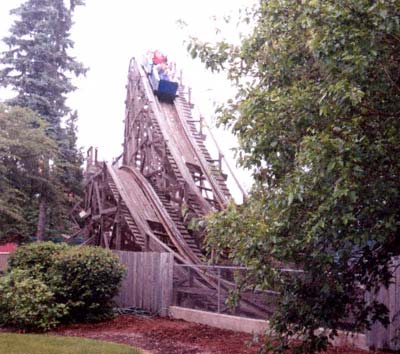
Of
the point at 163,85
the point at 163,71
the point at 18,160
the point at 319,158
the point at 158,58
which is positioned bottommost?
the point at 319,158

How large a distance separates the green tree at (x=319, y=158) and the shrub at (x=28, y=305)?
6950 mm

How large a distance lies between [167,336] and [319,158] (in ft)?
23.9

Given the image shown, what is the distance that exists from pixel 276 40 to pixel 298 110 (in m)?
1.20

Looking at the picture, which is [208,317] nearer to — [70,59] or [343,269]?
[343,269]

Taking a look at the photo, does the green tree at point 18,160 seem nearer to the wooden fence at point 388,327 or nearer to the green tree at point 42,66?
the green tree at point 42,66

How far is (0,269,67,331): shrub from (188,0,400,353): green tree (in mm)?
6950

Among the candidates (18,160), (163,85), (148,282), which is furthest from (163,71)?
(148,282)

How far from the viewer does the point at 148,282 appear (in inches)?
550

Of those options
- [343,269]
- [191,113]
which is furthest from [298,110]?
[191,113]

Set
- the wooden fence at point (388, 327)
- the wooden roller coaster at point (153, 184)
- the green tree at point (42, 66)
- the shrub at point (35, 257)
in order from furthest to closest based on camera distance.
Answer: the green tree at point (42, 66)
the wooden roller coaster at point (153, 184)
the shrub at point (35, 257)
the wooden fence at point (388, 327)

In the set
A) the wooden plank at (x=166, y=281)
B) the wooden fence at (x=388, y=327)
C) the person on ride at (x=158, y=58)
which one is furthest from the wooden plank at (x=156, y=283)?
the person on ride at (x=158, y=58)

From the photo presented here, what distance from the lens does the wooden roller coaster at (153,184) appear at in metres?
17.6

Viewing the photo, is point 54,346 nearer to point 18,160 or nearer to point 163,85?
point 18,160

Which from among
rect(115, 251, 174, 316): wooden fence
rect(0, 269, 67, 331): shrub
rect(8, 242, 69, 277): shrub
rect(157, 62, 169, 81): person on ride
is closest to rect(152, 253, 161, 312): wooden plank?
rect(115, 251, 174, 316): wooden fence
